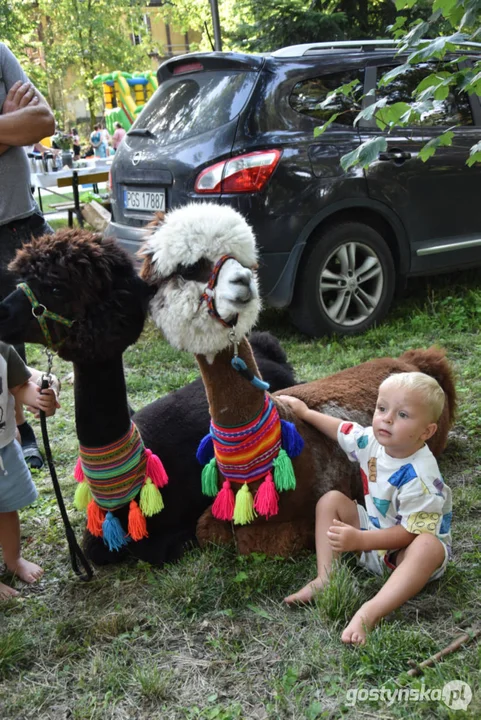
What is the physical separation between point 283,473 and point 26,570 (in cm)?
124

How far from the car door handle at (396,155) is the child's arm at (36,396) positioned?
3.75 metres

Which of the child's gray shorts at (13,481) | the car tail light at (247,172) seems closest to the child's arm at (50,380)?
the child's gray shorts at (13,481)

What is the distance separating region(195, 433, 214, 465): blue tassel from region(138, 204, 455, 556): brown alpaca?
0.45 feet

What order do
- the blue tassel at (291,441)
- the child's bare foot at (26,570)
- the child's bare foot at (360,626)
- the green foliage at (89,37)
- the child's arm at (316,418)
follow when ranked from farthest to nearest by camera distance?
the green foliage at (89,37) → the child's bare foot at (26,570) → the child's arm at (316,418) → the blue tassel at (291,441) → the child's bare foot at (360,626)

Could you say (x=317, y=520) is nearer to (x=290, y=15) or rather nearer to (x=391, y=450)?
(x=391, y=450)

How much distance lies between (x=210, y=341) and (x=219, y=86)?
3646mm

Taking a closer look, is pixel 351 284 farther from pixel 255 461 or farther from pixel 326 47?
pixel 255 461

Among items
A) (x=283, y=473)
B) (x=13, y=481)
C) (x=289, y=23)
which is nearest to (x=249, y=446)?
(x=283, y=473)

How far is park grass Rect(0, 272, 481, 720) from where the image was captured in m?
2.05

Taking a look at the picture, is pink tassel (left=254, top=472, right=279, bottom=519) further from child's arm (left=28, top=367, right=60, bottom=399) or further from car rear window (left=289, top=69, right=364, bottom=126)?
car rear window (left=289, top=69, right=364, bottom=126)

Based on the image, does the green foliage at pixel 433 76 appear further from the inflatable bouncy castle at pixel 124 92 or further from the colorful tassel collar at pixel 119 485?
the inflatable bouncy castle at pixel 124 92

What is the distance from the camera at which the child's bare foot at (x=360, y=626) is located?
85.7 inches

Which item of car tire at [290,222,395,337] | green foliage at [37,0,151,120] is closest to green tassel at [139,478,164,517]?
car tire at [290,222,395,337]

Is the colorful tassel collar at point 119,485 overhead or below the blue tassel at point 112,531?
overhead
